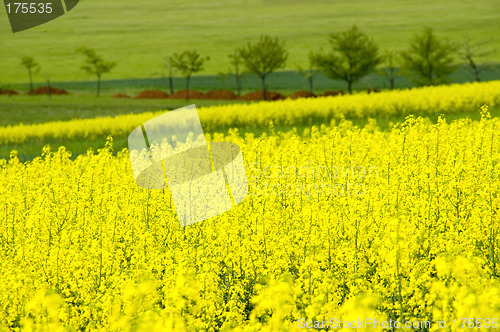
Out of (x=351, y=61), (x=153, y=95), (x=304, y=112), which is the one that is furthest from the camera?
(x=153, y=95)

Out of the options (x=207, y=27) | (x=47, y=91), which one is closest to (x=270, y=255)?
(x=47, y=91)

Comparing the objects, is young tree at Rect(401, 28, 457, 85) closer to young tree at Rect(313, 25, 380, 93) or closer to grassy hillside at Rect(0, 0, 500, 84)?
young tree at Rect(313, 25, 380, 93)

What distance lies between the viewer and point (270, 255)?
19.7 ft

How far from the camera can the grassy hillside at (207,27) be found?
8794 cm

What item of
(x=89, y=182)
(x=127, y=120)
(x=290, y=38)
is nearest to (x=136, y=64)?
(x=290, y=38)

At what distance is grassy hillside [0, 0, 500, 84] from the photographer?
3462 inches

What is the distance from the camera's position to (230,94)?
5962 centimetres

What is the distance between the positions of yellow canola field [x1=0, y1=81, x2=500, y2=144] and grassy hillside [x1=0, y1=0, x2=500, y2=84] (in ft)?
185

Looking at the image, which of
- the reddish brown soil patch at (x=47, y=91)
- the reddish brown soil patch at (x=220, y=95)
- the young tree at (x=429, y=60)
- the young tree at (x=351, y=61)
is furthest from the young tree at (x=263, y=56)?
the reddish brown soil patch at (x=47, y=91)

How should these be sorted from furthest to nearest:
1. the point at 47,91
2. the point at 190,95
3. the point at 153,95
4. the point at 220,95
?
1. the point at 47,91
2. the point at 153,95
3. the point at 190,95
4. the point at 220,95

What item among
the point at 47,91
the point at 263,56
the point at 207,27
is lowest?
the point at 47,91

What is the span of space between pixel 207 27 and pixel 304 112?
93058 mm

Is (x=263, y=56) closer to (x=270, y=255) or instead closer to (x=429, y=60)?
(x=429, y=60)

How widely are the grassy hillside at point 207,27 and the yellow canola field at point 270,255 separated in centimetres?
7349
